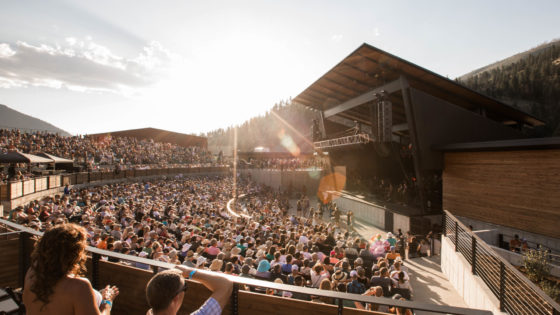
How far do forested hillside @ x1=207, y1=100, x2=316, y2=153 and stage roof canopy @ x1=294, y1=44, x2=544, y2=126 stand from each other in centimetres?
9019

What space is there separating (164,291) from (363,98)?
25.2m

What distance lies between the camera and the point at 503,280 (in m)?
5.03

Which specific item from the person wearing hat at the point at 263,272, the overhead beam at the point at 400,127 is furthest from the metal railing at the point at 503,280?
the overhead beam at the point at 400,127

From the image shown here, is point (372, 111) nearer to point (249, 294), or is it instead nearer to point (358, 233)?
point (358, 233)

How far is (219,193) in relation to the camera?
2684cm

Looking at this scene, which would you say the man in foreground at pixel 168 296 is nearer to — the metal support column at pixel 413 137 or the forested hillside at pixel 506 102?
the metal support column at pixel 413 137

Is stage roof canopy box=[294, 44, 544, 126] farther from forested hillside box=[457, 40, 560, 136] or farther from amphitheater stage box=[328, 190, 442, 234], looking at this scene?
forested hillside box=[457, 40, 560, 136]

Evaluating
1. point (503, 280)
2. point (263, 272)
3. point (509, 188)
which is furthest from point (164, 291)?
point (509, 188)

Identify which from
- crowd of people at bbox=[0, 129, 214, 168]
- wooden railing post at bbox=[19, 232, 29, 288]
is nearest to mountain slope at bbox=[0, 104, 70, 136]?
crowd of people at bbox=[0, 129, 214, 168]

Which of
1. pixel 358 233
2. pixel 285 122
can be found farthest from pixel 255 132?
pixel 358 233

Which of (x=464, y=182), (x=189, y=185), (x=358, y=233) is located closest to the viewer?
(x=464, y=182)

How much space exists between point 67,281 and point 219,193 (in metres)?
25.4

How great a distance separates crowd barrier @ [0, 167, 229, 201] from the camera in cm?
1289

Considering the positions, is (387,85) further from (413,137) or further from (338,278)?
(338,278)
